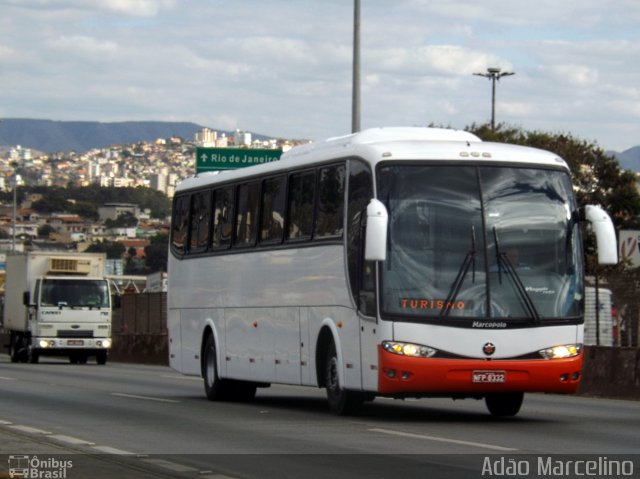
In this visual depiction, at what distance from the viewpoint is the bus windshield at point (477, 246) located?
16.9 metres

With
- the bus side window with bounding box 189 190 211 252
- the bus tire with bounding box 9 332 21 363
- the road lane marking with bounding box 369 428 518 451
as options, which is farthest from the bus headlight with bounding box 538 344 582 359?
the bus tire with bounding box 9 332 21 363

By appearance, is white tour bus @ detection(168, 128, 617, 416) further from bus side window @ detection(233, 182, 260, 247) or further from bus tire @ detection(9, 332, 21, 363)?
Result: bus tire @ detection(9, 332, 21, 363)

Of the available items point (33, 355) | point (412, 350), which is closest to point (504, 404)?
point (412, 350)

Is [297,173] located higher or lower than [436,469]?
higher

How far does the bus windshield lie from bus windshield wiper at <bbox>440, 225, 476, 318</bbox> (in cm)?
1

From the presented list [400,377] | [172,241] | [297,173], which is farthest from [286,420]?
[172,241]

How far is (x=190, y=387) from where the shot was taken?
27.8 meters

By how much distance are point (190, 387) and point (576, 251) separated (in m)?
11.7

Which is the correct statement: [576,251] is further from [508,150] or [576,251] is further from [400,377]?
[400,377]

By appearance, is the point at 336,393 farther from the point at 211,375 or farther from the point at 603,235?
the point at 211,375

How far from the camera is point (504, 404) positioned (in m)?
18.8

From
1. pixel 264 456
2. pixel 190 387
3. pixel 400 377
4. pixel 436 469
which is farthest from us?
pixel 190 387

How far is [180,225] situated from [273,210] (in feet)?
16.0

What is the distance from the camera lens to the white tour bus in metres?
16.8
